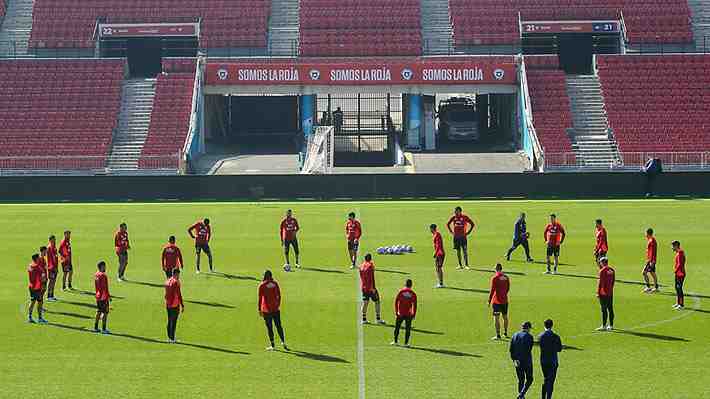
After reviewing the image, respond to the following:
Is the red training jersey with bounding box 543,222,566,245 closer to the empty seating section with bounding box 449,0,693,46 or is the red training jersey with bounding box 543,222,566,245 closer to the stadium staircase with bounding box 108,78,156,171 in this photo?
the stadium staircase with bounding box 108,78,156,171

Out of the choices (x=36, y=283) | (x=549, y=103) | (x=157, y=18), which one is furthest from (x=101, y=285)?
(x=157, y=18)

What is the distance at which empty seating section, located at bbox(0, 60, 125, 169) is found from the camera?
2162 inches

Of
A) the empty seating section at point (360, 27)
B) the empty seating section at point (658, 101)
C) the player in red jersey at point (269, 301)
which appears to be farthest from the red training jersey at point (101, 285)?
the empty seating section at point (360, 27)

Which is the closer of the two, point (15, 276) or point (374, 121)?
point (15, 276)

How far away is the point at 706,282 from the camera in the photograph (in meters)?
29.2

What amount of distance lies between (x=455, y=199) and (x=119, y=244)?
22138 millimetres

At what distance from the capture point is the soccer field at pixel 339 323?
19.8 metres

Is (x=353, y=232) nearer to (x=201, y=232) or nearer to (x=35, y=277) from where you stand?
(x=201, y=232)

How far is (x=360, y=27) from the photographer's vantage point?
65.2 meters

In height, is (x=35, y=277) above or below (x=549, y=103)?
below

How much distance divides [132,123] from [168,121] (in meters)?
1.88

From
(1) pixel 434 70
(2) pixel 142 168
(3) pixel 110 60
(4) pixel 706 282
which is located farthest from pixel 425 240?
(3) pixel 110 60

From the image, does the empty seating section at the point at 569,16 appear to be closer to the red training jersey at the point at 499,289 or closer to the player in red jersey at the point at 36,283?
the player in red jersey at the point at 36,283

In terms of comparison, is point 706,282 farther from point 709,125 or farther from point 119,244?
point 709,125
